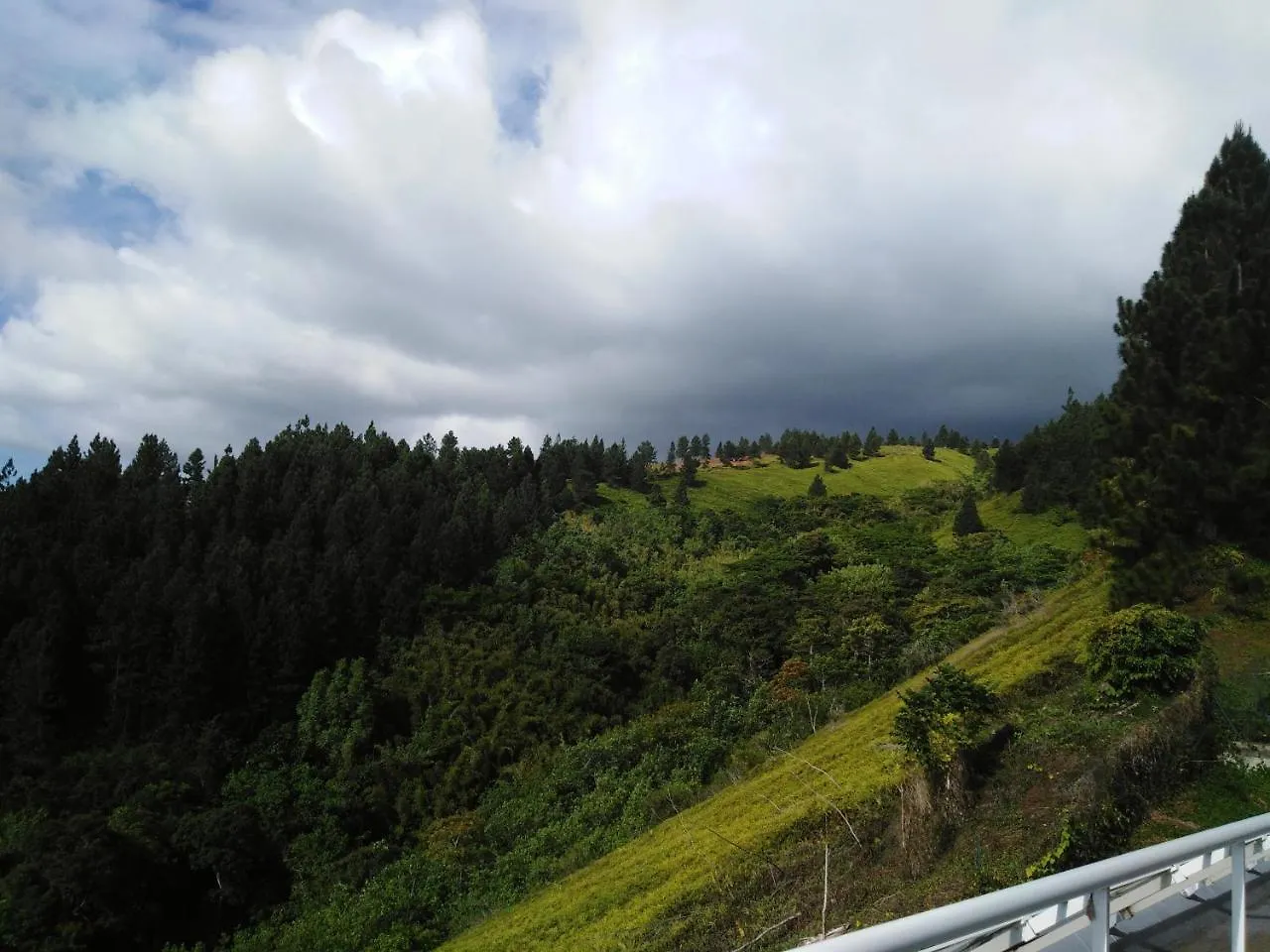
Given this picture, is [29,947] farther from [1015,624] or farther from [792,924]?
[1015,624]

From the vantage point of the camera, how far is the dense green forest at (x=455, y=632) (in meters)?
18.0

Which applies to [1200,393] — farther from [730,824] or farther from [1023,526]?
[1023,526]

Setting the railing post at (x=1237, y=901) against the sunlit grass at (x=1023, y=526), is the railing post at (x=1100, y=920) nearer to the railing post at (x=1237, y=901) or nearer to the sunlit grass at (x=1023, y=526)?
the railing post at (x=1237, y=901)

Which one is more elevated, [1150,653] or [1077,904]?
[1077,904]

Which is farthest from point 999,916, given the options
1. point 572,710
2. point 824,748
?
point 572,710

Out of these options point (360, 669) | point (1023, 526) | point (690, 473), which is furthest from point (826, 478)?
point (360, 669)

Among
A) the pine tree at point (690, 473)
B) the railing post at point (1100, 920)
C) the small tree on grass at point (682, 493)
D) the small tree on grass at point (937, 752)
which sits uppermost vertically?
the pine tree at point (690, 473)

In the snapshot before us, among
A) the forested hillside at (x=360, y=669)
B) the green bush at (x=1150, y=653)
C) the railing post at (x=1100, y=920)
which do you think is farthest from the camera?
the forested hillside at (x=360, y=669)

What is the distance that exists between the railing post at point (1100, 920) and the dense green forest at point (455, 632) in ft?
53.9

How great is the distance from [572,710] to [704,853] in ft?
90.2

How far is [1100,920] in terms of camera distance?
2684 mm

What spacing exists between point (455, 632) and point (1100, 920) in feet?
167

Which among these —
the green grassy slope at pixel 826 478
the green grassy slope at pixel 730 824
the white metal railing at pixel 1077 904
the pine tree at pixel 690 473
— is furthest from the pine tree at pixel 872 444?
the white metal railing at pixel 1077 904

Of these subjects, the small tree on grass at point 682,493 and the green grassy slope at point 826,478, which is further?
the green grassy slope at point 826,478
